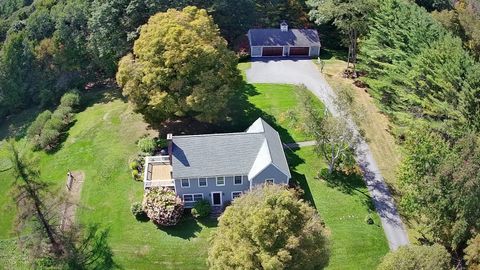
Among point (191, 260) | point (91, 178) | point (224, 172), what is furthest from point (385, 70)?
point (91, 178)

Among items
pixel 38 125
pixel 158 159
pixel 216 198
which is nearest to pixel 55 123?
pixel 38 125

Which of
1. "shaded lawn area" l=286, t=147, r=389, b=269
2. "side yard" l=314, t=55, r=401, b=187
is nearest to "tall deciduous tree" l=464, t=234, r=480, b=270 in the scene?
"shaded lawn area" l=286, t=147, r=389, b=269

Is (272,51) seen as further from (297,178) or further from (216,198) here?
(216,198)

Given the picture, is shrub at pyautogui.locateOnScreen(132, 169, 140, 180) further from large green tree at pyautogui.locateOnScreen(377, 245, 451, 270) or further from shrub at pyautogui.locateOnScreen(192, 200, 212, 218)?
large green tree at pyautogui.locateOnScreen(377, 245, 451, 270)

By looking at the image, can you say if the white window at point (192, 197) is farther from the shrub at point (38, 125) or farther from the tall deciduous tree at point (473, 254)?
the shrub at point (38, 125)

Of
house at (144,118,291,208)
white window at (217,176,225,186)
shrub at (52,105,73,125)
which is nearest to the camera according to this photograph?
house at (144,118,291,208)

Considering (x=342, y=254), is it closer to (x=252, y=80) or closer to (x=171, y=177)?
(x=171, y=177)
